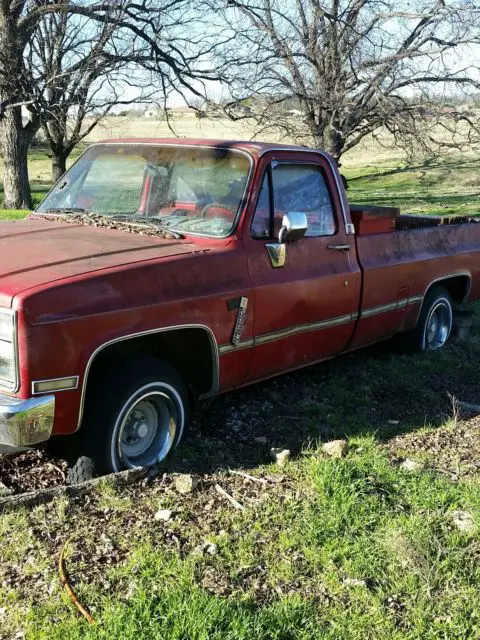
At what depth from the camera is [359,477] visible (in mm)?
4008

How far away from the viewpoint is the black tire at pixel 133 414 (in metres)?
3.75

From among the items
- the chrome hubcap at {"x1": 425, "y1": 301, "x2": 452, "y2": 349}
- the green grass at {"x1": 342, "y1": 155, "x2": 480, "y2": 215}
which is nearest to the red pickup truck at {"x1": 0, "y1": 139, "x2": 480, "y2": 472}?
the chrome hubcap at {"x1": 425, "y1": 301, "x2": 452, "y2": 349}

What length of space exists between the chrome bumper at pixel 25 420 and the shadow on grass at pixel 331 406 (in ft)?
3.03

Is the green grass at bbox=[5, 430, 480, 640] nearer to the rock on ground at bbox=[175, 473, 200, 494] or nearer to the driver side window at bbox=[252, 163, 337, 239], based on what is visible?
the rock on ground at bbox=[175, 473, 200, 494]

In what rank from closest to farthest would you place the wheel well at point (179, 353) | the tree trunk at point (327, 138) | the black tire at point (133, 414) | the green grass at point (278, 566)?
the green grass at point (278, 566) → the black tire at point (133, 414) → the wheel well at point (179, 353) → the tree trunk at point (327, 138)

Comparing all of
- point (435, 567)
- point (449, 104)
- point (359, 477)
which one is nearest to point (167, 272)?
point (359, 477)

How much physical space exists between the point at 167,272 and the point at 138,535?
4.54 feet

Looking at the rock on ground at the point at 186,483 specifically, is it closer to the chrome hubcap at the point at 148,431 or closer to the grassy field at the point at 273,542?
the grassy field at the point at 273,542

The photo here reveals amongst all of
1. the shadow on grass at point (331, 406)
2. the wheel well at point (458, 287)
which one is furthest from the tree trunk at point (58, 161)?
the shadow on grass at point (331, 406)

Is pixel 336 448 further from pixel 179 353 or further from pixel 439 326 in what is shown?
pixel 439 326

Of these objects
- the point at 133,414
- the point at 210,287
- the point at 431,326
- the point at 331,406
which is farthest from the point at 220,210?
the point at 431,326

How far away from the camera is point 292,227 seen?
459 centimetres

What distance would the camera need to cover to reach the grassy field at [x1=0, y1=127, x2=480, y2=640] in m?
2.83

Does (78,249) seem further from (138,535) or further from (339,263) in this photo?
(339,263)
